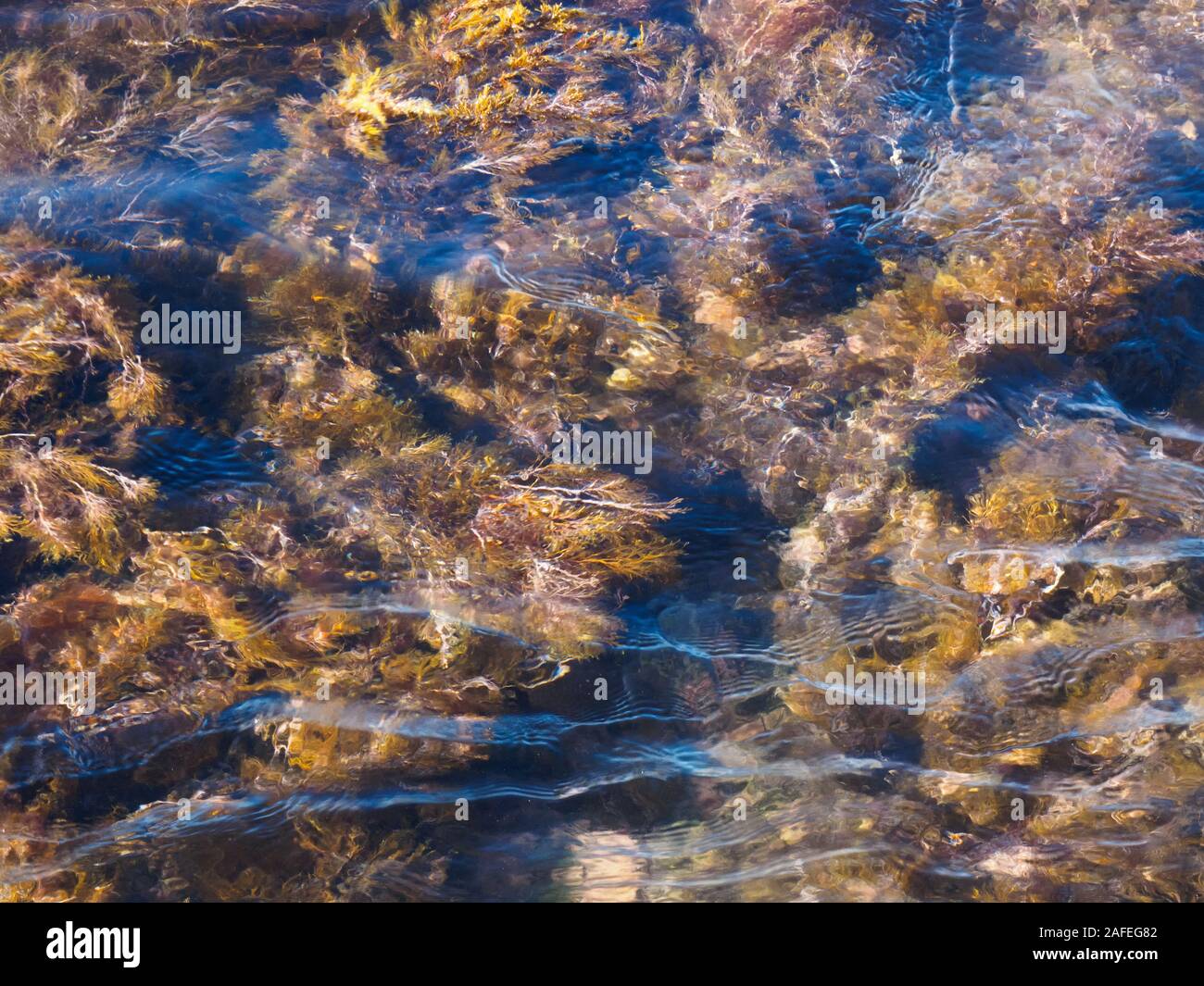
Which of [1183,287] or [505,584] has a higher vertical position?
[1183,287]

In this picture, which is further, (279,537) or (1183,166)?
(1183,166)

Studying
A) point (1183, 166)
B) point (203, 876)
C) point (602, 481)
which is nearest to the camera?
point (203, 876)

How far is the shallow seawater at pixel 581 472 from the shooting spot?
339 centimetres

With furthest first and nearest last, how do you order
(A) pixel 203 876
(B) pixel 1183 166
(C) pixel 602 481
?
(B) pixel 1183 166, (C) pixel 602 481, (A) pixel 203 876

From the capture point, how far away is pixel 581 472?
11.9 feet

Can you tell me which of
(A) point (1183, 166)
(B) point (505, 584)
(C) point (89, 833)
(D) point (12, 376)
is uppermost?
(A) point (1183, 166)

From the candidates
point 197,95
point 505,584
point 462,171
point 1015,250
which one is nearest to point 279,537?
point 505,584

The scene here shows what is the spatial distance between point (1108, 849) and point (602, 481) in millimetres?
2973

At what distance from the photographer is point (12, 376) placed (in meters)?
3.48

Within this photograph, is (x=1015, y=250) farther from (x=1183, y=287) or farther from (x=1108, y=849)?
(x=1108, y=849)

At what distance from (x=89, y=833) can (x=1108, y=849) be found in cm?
480

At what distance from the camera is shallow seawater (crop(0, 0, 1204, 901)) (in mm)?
3389

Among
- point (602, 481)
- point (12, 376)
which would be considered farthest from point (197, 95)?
point (602, 481)

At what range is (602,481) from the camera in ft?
11.8
